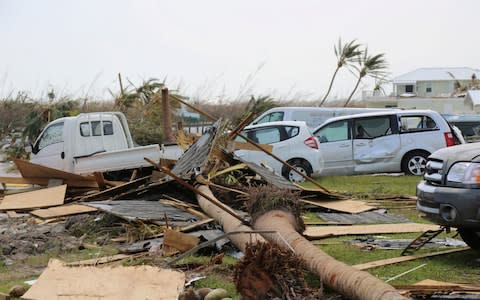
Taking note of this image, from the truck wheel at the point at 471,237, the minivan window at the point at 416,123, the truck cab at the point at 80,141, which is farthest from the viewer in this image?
the minivan window at the point at 416,123

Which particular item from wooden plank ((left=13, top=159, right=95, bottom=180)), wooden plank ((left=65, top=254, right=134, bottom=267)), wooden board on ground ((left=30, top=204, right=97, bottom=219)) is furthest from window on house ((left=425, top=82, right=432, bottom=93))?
wooden plank ((left=65, top=254, right=134, bottom=267))

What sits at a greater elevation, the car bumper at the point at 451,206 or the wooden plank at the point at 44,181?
the car bumper at the point at 451,206

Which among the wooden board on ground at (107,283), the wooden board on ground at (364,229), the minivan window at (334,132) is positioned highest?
the minivan window at (334,132)

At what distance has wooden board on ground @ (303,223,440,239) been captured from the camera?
30.7 feet

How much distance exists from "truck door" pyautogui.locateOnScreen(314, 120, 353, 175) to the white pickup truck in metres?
5.28

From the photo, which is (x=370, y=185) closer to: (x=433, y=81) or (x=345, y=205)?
(x=345, y=205)

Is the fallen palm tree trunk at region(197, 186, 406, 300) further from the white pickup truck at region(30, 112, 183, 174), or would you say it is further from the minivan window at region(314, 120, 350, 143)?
the minivan window at region(314, 120, 350, 143)

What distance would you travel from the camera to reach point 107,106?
98.3ft

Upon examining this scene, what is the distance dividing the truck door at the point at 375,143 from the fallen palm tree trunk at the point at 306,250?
33.2ft

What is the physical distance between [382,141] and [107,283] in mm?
14024

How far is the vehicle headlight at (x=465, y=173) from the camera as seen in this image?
6773 millimetres

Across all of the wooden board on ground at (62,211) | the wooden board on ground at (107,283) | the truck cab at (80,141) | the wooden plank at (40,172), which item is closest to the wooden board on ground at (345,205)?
the wooden board on ground at (62,211)

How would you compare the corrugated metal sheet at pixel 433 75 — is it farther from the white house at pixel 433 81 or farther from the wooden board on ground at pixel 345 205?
the wooden board on ground at pixel 345 205

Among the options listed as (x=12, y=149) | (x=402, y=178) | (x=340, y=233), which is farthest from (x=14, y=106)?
(x=340, y=233)
